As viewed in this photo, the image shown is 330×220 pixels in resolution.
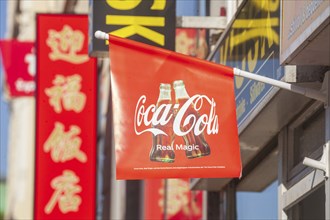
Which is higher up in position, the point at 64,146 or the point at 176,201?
the point at 64,146

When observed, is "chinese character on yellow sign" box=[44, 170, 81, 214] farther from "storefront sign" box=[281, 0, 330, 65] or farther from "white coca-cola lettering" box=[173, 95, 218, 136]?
"storefront sign" box=[281, 0, 330, 65]

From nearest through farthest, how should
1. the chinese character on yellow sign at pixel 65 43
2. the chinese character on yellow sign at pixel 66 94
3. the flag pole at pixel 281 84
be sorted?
the flag pole at pixel 281 84, the chinese character on yellow sign at pixel 65 43, the chinese character on yellow sign at pixel 66 94

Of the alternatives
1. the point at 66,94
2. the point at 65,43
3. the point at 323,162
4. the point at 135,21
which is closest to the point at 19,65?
the point at 66,94

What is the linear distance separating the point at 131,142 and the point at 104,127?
1968cm

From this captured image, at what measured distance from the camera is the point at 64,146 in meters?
21.0

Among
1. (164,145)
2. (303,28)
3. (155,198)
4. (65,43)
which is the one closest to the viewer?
(303,28)

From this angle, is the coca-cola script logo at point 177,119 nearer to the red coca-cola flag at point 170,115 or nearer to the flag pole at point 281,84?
the red coca-cola flag at point 170,115

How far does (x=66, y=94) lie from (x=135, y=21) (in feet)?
23.1

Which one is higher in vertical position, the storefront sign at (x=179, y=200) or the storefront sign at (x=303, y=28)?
the storefront sign at (x=303, y=28)

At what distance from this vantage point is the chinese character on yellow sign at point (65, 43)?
69.7 feet

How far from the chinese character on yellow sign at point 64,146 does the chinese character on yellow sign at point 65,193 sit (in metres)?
0.27

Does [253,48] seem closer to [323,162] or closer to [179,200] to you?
[323,162]

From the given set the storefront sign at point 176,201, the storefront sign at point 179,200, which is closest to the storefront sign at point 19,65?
the storefront sign at point 176,201

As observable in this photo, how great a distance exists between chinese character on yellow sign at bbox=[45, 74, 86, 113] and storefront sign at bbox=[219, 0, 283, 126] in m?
7.33
